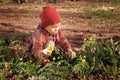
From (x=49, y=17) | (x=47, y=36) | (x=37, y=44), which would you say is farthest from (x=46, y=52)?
(x=49, y=17)

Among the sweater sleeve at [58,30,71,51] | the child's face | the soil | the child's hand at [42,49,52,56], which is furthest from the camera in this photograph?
the soil

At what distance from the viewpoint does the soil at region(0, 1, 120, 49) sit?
9.53 meters

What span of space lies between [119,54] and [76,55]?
65cm

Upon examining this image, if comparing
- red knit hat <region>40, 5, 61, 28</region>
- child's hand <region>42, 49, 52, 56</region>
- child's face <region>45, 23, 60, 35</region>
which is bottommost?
child's hand <region>42, 49, 52, 56</region>

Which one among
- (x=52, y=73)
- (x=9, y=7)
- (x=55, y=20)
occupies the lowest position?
(x=9, y=7)

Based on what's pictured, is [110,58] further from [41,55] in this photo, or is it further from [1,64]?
[1,64]

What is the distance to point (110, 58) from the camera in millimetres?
4656

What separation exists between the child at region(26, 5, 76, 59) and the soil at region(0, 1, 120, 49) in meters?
3.01

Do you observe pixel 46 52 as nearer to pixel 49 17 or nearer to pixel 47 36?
pixel 47 36

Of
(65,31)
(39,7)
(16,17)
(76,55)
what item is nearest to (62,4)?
(39,7)

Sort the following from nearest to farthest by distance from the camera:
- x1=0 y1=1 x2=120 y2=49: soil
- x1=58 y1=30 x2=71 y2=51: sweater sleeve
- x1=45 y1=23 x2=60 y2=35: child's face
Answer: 1. x1=45 y1=23 x2=60 y2=35: child's face
2. x1=58 y1=30 x2=71 y2=51: sweater sleeve
3. x1=0 y1=1 x2=120 y2=49: soil

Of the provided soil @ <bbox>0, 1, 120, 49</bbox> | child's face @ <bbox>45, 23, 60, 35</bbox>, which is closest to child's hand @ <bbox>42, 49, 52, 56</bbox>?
child's face @ <bbox>45, 23, 60, 35</bbox>

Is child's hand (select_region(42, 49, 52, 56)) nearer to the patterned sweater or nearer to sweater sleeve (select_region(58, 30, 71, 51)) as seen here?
the patterned sweater

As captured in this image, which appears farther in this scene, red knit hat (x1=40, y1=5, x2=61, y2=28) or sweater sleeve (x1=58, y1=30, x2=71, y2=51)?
sweater sleeve (x1=58, y1=30, x2=71, y2=51)
